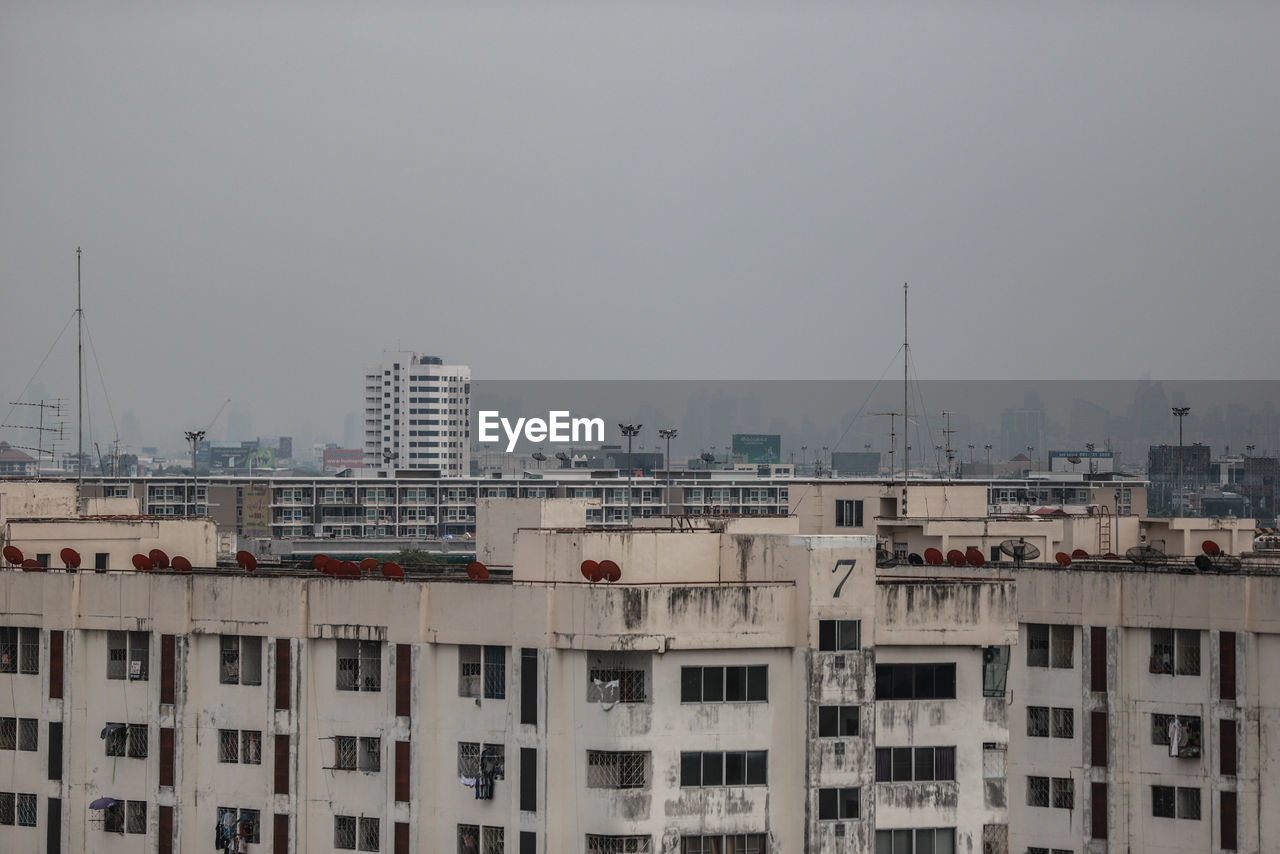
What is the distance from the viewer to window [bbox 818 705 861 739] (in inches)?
1121

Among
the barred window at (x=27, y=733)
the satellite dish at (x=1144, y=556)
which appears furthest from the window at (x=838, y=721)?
the satellite dish at (x=1144, y=556)

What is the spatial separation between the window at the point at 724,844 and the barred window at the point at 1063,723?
10.3 metres

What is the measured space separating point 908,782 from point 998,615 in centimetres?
304

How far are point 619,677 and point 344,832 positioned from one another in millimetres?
5699

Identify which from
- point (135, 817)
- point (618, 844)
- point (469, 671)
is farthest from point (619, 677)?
point (135, 817)

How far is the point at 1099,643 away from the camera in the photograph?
35906 mm

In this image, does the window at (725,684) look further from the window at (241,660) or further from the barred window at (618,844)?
the window at (241,660)

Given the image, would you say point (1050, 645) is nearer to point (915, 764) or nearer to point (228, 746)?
point (915, 764)

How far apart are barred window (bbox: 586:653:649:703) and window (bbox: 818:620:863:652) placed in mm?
2825

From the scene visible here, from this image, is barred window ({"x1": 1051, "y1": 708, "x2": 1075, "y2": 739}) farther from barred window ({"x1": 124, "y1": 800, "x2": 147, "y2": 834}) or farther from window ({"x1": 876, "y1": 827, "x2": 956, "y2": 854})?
barred window ({"x1": 124, "y1": 800, "x2": 147, "y2": 834})

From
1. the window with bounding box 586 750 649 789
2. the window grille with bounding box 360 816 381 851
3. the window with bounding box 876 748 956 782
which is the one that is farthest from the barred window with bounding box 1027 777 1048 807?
the window grille with bounding box 360 816 381 851

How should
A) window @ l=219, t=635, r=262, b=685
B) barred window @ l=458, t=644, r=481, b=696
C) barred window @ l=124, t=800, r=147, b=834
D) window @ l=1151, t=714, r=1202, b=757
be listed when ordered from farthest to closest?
window @ l=1151, t=714, r=1202, b=757
barred window @ l=124, t=800, r=147, b=834
window @ l=219, t=635, r=262, b=685
barred window @ l=458, t=644, r=481, b=696

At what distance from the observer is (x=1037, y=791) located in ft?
121

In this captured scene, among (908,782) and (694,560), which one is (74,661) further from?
Answer: (908,782)
